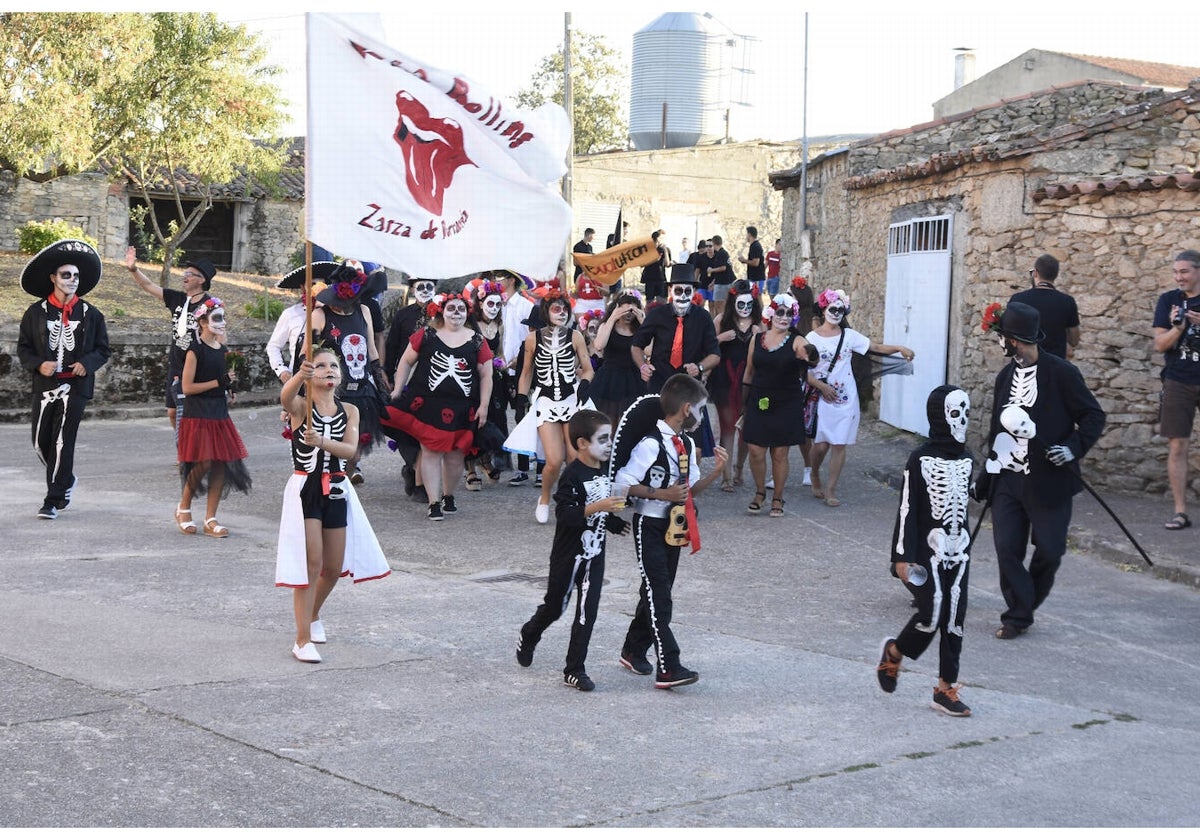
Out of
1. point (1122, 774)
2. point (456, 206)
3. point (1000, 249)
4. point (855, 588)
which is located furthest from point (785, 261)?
point (1122, 774)

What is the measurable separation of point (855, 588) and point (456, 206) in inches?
145

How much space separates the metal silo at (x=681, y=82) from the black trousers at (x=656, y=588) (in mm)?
42309

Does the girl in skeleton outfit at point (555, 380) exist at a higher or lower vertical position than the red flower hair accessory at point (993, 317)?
lower

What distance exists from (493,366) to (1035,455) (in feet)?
19.5

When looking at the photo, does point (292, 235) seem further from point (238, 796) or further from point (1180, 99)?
point (238, 796)

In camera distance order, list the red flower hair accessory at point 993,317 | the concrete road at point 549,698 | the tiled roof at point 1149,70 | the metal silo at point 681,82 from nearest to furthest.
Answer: the concrete road at point 549,698 < the red flower hair accessory at point 993,317 < the tiled roof at point 1149,70 < the metal silo at point 681,82

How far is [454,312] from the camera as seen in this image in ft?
36.5

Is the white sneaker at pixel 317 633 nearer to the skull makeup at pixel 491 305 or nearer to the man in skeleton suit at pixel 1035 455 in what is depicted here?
the man in skeleton suit at pixel 1035 455

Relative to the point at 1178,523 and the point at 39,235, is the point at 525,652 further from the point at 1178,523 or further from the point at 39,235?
the point at 39,235

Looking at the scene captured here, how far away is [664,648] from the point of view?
644 cm

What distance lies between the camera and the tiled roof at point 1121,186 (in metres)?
12.0

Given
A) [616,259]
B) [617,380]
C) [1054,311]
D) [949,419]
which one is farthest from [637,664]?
[616,259]

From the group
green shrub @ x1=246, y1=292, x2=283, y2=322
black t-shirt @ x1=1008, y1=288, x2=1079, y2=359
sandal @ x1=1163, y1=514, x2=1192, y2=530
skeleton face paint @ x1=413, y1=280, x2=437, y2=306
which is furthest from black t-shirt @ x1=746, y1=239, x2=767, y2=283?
sandal @ x1=1163, y1=514, x2=1192, y2=530

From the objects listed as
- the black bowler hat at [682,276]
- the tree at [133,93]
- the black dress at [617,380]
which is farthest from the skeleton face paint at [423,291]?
the tree at [133,93]
